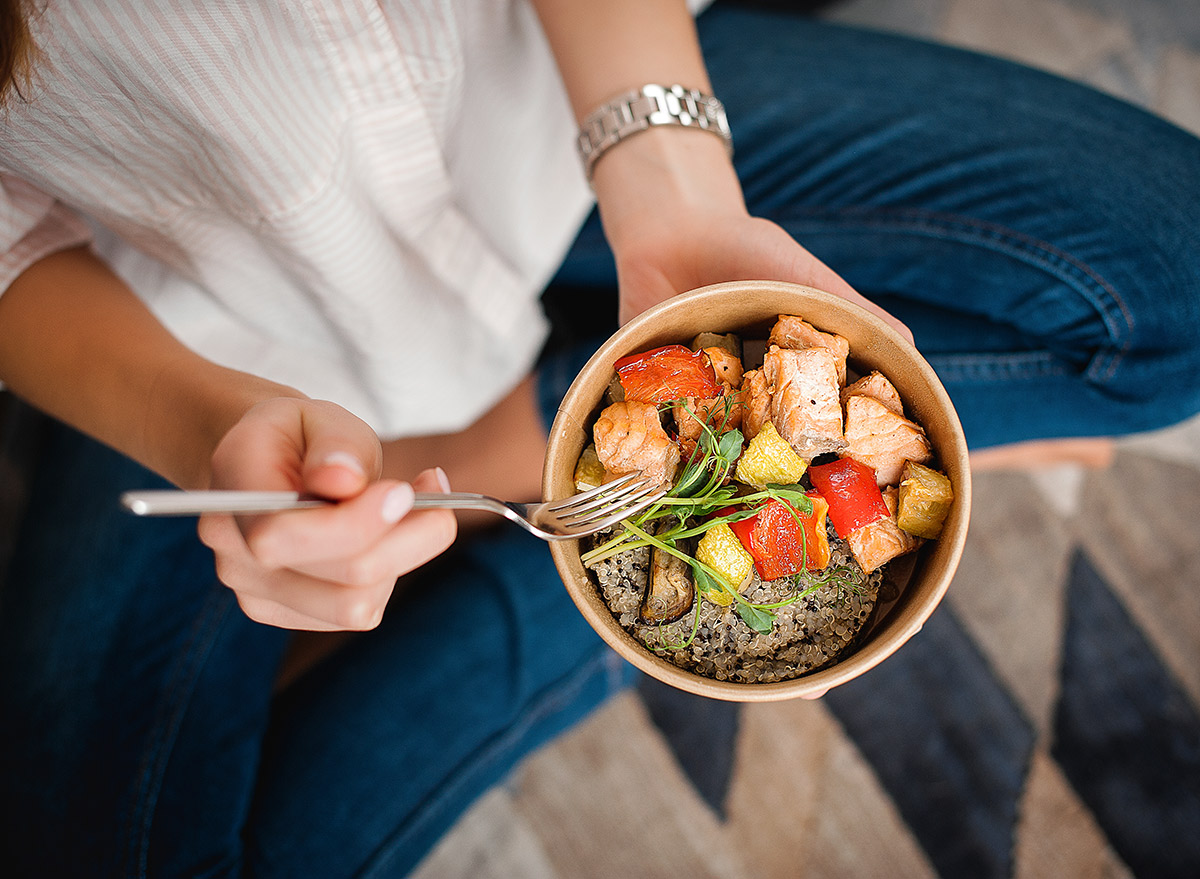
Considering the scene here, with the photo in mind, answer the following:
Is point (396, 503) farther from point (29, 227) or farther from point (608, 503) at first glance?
point (29, 227)

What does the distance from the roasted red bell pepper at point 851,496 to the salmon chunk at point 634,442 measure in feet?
0.57

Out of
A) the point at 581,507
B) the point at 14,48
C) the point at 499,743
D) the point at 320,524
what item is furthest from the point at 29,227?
the point at 499,743

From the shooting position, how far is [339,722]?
124 cm

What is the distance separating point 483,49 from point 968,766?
5.98 feet

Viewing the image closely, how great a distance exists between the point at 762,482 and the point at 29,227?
0.98 meters

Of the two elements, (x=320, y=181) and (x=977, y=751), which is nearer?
(x=320, y=181)

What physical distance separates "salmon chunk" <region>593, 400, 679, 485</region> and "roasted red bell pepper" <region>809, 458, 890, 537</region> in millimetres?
173

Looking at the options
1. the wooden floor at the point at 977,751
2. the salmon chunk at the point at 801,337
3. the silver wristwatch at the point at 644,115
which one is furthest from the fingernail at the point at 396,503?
the wooden floor at the point at 977,751

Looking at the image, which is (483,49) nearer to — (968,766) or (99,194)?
(99,194)

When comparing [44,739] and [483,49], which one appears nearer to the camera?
[483,49]

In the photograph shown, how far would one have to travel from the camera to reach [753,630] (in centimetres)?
75

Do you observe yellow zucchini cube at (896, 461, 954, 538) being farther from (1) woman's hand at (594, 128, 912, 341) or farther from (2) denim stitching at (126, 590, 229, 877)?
(2) denim stitching at (126, 590, 229, 877)

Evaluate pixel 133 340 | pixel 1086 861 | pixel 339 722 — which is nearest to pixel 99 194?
pixel 133 340

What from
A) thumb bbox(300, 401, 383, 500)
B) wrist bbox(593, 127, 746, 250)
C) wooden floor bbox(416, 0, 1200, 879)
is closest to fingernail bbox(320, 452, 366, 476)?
thumb bbox(300, 401, 383, 500)
